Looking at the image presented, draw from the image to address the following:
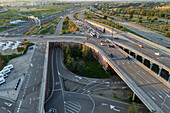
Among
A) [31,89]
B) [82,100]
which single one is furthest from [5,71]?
[82,100]

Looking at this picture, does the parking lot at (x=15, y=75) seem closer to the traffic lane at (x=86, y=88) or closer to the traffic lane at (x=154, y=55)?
the traffic lane at (x=86, y=88)

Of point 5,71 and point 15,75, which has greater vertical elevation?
point 5,71

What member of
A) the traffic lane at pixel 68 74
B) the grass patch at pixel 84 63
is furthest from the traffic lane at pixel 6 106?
the grass patch at pixel 84 63

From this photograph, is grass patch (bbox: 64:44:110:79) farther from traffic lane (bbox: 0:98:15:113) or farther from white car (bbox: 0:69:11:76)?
traffic lane (bbox: 0:98:15:113)

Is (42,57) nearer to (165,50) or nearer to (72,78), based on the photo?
(72,78)

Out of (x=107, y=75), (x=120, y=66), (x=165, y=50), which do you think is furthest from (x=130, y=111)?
(x=165, y=50)

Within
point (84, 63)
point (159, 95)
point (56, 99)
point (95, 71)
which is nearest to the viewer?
point (159, 95)

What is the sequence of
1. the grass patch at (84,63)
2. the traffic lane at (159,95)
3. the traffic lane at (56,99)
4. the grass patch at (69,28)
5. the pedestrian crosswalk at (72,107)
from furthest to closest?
the grass patch at (69,28), the grass patch at (84,63), the traffic lane at (56,99), the pedestrian crosswalk at (72,107), the traffic lane at (159,95)

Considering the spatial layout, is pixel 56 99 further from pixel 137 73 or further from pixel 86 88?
pixel 137 73
